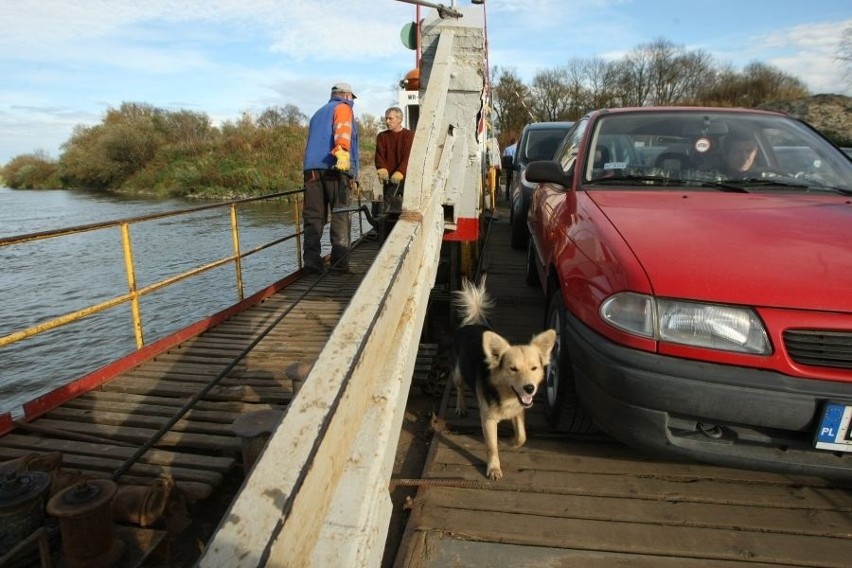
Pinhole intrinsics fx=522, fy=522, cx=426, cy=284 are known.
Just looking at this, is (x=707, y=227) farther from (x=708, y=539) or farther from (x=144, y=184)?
(x=144, y=184)

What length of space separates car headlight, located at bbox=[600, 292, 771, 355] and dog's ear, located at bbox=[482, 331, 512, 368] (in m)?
0.78

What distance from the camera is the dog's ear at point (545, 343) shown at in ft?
9.11

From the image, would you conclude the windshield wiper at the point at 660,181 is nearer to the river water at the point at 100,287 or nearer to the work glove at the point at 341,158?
the work glove at the point at 341,158

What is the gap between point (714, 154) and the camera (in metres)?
3.43

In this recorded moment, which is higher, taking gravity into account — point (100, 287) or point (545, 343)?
point (545, 343)

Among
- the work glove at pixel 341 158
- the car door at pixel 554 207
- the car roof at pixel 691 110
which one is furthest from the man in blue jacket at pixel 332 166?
the car roof at pixel 691 110

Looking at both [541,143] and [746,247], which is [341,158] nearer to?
[541,143]

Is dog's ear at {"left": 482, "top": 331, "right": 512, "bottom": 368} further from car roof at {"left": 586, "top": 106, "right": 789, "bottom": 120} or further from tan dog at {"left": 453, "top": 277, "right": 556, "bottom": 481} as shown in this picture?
car roof at {"left": 586, "top": 106, "right": 789, "bottom": 120}

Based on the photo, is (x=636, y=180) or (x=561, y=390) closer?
(x=561, y=390)

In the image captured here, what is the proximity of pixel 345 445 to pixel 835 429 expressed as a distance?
1805 mm

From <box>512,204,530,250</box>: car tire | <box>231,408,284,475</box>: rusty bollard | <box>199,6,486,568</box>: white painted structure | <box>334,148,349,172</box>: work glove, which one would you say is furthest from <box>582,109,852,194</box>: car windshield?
<box>512,204,530,250</box>: car tire

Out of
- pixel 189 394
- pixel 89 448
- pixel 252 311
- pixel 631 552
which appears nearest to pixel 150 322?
pixel 252 311

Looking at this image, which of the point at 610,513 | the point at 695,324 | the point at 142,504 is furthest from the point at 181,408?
the point at 695,324

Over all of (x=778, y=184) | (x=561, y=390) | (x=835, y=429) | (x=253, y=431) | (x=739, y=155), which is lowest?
(x=253, y=431)
